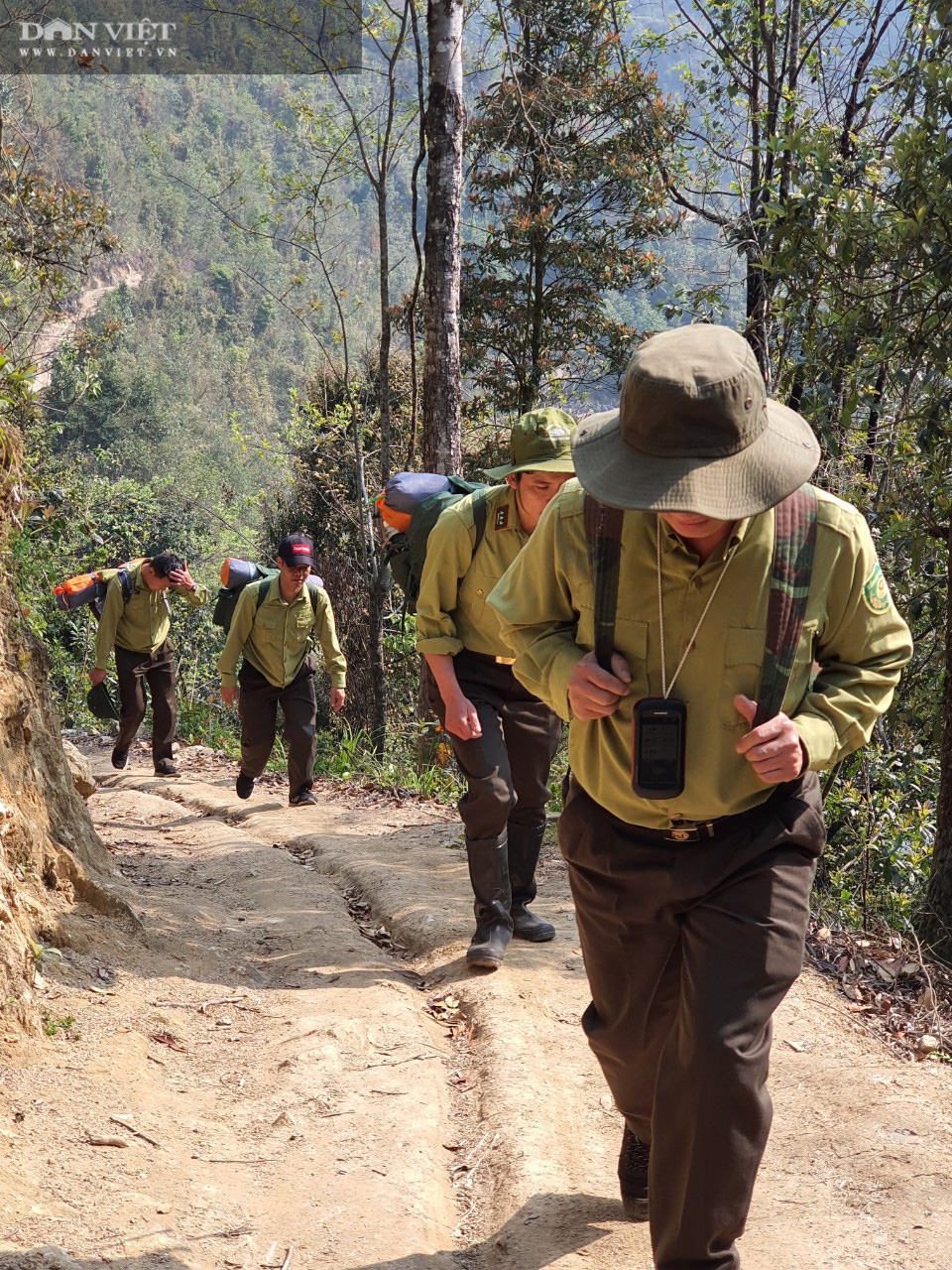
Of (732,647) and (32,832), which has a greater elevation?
(732,647)

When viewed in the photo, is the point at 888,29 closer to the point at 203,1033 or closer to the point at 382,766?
the point at 382,766

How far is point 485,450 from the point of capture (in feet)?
63.6

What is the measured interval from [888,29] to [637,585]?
1163cm

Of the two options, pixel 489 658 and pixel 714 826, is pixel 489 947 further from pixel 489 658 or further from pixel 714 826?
pixel 714 826

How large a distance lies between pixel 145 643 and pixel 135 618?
0.27 m

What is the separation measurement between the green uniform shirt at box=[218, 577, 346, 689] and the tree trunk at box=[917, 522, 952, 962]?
525 centimetres

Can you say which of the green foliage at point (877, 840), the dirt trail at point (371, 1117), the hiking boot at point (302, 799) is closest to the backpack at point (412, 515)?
the dirt trail at point (371, 1117)

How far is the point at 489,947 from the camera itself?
17.9 ft

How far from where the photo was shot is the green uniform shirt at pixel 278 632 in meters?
9.85

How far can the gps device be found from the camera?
2.57 meters

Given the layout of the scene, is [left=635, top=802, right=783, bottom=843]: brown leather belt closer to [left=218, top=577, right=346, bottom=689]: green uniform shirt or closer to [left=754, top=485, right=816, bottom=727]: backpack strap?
[left=754, top=485, right=816, bottom=727]: backpack strap

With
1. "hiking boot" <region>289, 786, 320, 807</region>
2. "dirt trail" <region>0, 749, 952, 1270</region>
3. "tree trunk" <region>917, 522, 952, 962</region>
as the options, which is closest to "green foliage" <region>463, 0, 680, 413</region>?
"hiking boot" <region>289, 786, 320, 807</region>

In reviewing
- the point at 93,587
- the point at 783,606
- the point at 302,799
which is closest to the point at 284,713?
the point at 302,799

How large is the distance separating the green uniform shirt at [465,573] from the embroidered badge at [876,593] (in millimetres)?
2555
